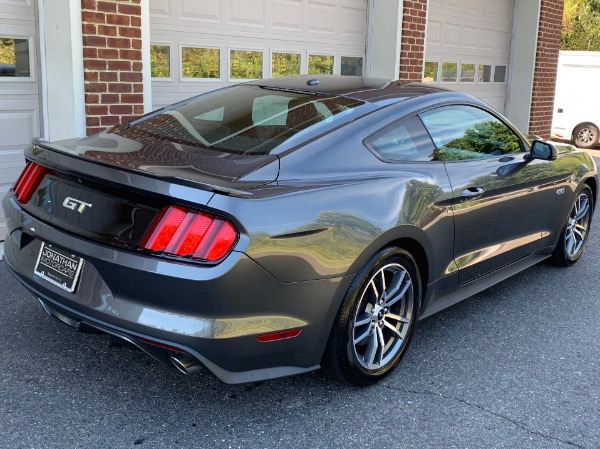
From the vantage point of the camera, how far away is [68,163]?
3.07 metres

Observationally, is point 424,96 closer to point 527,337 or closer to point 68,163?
point 527,337

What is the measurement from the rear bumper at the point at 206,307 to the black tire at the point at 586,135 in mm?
14584

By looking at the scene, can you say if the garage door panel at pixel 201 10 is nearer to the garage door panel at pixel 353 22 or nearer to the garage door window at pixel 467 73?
the garage door panel at pixel 353 22

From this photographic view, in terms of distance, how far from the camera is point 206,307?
2.69m

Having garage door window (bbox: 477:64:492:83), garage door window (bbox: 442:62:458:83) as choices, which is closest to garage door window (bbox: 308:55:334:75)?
garage door window (bbox: 442:62:458:83)

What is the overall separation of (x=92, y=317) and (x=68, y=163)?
729 mm

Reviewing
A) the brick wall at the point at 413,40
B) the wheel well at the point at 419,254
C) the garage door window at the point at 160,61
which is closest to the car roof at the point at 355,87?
the wheel well at the point at 419,254

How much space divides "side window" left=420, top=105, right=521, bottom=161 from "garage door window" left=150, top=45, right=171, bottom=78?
3523mm

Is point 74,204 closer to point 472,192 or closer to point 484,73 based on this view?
point 472,192

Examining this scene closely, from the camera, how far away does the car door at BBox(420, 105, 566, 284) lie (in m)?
3.95

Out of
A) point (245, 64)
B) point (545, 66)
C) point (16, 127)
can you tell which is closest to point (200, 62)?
point (245, 64)

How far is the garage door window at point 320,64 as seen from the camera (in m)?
8.20

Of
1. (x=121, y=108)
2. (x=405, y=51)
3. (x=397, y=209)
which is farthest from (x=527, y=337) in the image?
(x=405, y=51)

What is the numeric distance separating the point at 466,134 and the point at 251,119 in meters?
1.44
